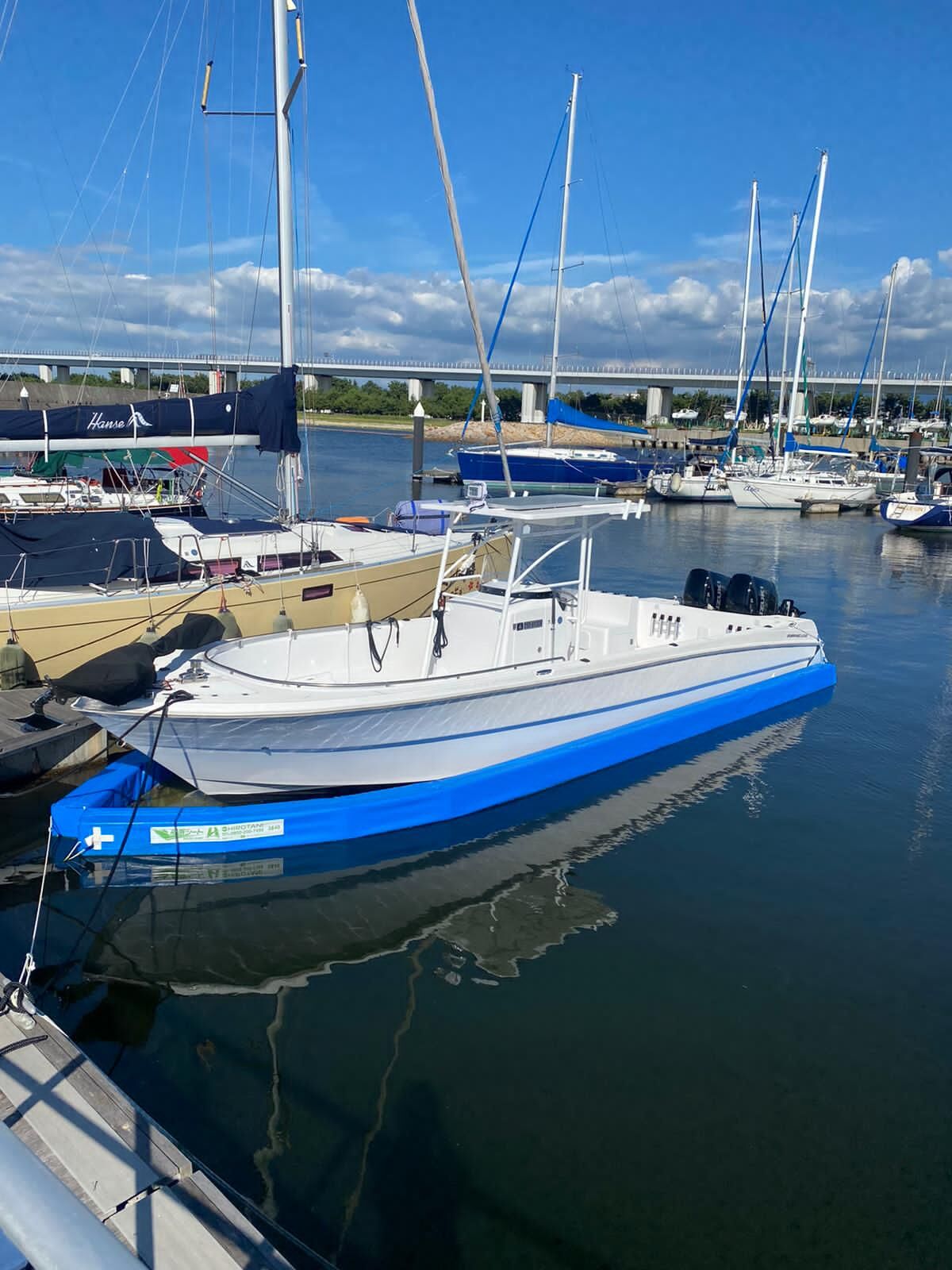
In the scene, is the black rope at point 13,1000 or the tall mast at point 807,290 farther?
the tall mast at point 807,290

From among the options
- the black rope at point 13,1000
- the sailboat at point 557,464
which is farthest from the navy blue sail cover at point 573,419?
the black rope at point 13,1000

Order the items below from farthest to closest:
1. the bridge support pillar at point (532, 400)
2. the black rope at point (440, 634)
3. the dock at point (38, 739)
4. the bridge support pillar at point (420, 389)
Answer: the bridge support pillar at point (420, 389) < the bridge support pillar at point (532, 400) < the black rope at point (440, 634) < the dock at point (38, 739)

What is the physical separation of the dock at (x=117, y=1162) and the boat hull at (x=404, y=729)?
12.7 feet

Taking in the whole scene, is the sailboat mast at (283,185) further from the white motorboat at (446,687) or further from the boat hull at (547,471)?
the boat hull at (547,471)

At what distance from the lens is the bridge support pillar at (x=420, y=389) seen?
4884 inches

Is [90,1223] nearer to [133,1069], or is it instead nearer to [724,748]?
[133,1069]

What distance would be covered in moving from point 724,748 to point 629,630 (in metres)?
2.27

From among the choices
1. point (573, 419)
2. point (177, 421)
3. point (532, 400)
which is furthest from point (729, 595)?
point (532, 400)

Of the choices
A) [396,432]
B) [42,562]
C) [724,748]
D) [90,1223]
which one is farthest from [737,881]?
[396,432]

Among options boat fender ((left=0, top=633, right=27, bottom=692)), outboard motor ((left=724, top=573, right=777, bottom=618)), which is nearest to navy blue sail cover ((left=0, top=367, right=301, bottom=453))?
boat fender ((left=0, top=633, right=27, bottom=692))

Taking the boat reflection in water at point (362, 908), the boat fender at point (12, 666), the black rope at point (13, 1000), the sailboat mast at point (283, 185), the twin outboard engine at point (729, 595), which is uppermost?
the sailboat mast at point (283, 185)

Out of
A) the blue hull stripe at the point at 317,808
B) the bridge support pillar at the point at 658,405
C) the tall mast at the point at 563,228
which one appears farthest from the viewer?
the bridge support pillar at the point at 658,405

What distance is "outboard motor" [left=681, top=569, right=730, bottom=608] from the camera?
→ 15250 millimetres

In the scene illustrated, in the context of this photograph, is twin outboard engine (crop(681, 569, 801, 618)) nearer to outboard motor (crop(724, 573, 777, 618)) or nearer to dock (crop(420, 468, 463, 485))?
outboard motor (crop(724, 573, 777, 618))
